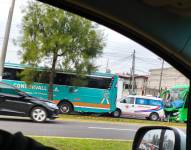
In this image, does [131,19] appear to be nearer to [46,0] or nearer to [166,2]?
[166,2]

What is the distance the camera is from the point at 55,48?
14156 millimetres

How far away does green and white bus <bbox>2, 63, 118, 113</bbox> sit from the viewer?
16.8 m

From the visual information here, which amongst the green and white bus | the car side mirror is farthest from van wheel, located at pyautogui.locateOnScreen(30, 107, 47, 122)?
the car side mirror

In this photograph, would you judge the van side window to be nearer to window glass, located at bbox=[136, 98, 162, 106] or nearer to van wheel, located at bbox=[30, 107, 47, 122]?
window glass, located at bbox=[136, 98, 162, 106]

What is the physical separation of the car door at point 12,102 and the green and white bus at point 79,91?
6.86 m

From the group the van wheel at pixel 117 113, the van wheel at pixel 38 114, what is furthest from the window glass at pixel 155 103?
the van wheel at pixel 38 114

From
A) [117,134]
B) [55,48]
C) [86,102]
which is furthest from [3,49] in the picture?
[86,102]

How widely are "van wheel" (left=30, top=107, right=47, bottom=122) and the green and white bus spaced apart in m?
6.54

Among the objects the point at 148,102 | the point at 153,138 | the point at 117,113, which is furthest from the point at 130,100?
the point at 153,138

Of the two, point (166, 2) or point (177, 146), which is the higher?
point (166, 2)

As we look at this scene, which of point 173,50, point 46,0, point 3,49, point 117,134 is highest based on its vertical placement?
point 3,49

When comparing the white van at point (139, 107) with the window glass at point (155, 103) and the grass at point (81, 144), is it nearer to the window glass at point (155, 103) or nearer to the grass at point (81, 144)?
the window glass at point (155, 103)

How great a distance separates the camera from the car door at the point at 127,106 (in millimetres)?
19094

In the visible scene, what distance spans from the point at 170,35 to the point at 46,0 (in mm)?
459
